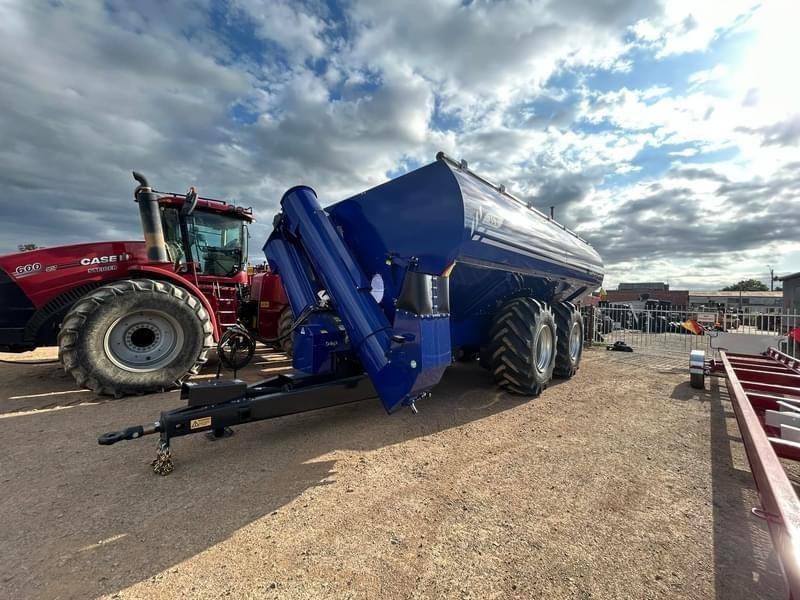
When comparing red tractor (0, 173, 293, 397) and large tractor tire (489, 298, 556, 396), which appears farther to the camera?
large tractor tire (489, 298, 556, 396)

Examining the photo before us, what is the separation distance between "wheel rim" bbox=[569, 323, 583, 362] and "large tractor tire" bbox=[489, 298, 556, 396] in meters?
1.33

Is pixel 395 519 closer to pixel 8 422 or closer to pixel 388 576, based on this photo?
pixel 388 576

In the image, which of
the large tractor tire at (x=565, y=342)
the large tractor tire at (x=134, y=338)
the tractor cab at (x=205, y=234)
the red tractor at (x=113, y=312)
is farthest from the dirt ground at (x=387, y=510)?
the tractor cab at (x=205, y=234)

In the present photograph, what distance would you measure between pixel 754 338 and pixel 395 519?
732 centimetres

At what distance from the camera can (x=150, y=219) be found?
4750mm

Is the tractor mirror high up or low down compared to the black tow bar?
up

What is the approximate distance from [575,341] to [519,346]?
2.36m

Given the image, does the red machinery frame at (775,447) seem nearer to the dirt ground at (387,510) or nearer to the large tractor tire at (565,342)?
the dirt ground at (387,510)

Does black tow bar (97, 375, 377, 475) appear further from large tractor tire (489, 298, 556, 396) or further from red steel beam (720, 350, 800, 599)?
red steel beam (720, 350, 800, 599)

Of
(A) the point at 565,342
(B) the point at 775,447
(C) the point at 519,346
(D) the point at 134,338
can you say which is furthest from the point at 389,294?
(A) the point at 565,342

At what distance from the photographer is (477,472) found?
270 centimetres

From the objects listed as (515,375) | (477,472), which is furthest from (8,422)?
(515,375)

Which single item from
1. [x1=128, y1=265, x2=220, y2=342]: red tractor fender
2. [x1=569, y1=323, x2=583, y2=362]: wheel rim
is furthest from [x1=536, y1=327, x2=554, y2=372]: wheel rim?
[x1=128, y1=265, x2=220, y2=342]: red tractor fender

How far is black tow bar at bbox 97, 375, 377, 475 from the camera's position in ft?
8.14
